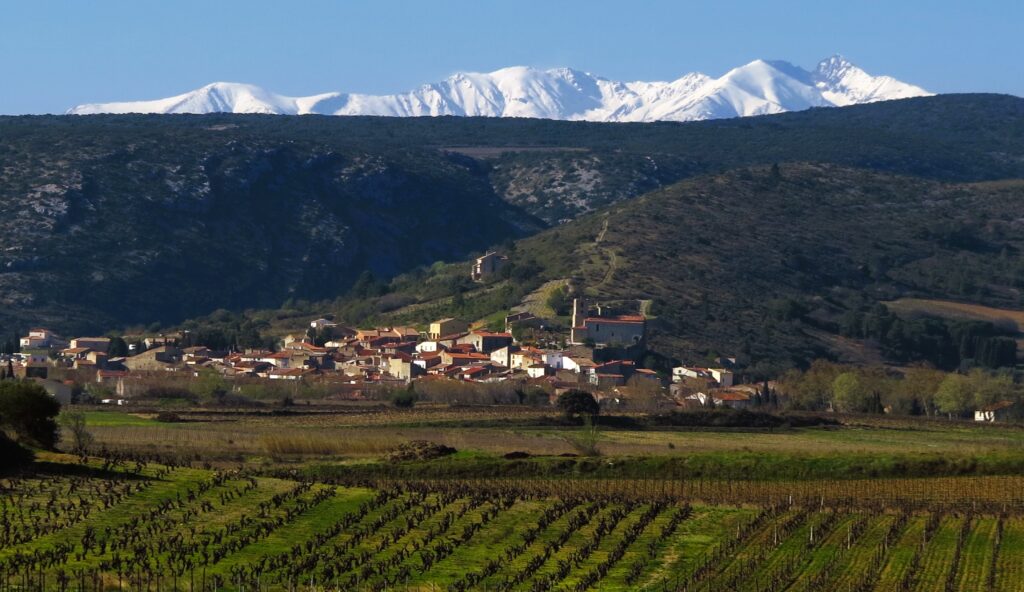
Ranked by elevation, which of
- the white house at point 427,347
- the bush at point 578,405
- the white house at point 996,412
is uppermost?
the white house at point 427,347

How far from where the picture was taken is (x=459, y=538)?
47.3 m

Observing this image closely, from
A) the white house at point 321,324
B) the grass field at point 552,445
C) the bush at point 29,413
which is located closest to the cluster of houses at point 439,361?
the white house at point 321,324

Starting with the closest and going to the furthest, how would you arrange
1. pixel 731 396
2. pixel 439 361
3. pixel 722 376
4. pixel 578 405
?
A: 1. pixel 578 405
2. pixel 731 396
3. pixel 722 376
4. pixel 439 361

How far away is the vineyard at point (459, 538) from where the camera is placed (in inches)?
1625

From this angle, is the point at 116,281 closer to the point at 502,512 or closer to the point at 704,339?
the point at 704,339

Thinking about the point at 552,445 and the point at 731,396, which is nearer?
the point at 552,445

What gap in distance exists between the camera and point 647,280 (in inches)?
6476

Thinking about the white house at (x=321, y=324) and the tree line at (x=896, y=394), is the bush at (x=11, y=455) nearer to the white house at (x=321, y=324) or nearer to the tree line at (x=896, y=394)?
the tree line at (x=896, y=394)

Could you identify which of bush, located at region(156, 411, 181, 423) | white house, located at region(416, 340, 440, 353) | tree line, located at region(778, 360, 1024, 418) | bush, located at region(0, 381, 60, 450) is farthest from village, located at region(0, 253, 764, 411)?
bush, located at region(0, 381, 60, 450)

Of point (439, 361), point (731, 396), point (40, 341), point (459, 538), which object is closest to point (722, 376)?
point (731, 396)

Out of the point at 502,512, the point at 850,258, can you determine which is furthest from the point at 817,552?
the point at 850,258

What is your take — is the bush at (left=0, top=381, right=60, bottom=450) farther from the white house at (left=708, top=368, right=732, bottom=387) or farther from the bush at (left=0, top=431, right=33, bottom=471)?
the white house at (left=708, top=368, right=732, bottom=387)

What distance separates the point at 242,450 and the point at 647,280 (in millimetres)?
96230

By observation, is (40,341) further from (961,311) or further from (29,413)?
(29,413)
